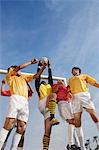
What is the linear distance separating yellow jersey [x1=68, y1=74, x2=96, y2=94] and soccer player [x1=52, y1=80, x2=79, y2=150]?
0.20m

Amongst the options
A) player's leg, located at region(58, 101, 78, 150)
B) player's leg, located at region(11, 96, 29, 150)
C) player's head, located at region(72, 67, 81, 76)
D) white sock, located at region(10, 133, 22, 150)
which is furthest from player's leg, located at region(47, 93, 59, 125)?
player's head, located at region(72, 67, 81, 76)

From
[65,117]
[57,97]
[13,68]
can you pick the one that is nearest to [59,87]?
[57,97]

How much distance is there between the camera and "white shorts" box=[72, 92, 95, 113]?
8.05m

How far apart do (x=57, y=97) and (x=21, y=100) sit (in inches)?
48.2

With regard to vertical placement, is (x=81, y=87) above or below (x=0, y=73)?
below

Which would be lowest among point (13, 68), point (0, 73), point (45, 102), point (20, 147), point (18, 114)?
point (20, 147)

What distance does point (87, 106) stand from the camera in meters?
8.03

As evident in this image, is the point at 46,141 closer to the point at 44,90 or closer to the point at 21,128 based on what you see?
the point at 21,128

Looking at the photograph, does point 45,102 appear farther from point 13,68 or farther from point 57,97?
point 13,68

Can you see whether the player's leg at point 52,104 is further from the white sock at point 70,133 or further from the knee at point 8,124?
the knee at point 8,124

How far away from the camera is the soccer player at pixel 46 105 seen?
24.9 ft

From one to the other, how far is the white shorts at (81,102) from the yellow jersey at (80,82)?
0.14 m

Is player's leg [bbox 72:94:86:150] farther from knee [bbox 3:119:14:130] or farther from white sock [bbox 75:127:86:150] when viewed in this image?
knee [bbox 3:119:14:130]

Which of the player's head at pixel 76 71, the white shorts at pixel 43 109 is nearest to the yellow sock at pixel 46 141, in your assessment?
the white shorts at pixel 43 109
